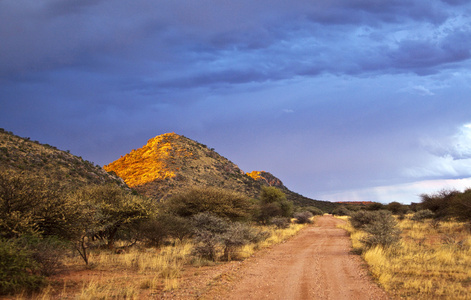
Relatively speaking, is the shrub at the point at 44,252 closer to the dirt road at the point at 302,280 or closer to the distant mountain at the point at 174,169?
the dirt road at the point at 302,280

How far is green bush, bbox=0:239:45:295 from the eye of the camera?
8391mm

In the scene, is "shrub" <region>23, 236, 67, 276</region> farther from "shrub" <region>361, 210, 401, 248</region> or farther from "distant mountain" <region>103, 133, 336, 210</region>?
"distant mountain" <region>103, 133, 336, 210</region>

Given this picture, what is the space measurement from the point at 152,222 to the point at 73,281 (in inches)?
364

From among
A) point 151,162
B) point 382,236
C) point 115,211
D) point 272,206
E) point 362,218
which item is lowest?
point 382,236

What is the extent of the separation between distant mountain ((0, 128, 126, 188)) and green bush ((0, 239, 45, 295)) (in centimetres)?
2952

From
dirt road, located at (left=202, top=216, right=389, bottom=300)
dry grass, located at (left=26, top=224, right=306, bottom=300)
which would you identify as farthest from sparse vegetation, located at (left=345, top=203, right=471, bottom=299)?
dry grass, located at (left=26, top=224, right=306, bottom=300)

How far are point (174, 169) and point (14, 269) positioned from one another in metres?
62.4

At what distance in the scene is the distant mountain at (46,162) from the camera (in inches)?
1522

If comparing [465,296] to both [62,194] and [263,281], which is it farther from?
[62,194]

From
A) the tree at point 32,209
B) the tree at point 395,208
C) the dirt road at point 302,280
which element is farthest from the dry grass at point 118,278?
the tree at point 395,208

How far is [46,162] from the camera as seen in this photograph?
43.4 meters

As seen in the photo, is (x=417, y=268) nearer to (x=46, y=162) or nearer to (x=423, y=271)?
(x=423, y=271)

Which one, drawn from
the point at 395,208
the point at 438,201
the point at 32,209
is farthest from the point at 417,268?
the point at 395,208

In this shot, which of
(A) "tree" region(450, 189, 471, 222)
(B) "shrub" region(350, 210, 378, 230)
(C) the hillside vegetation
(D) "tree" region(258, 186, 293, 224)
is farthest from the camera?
(D) "tree" region(258, 186, 293, 224)
